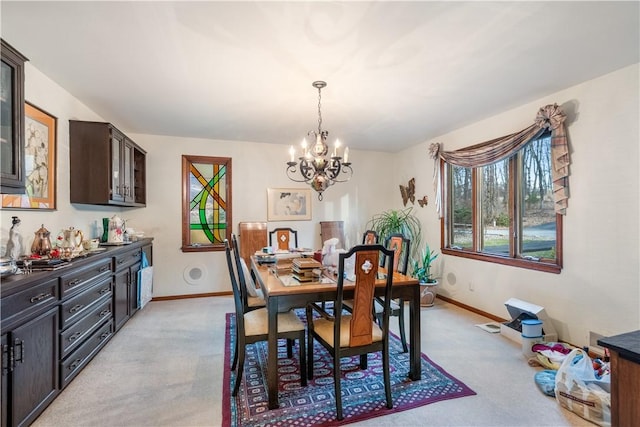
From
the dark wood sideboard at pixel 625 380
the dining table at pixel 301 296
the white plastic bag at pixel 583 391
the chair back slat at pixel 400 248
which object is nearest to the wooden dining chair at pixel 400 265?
the chair back slat at pixel 400 248

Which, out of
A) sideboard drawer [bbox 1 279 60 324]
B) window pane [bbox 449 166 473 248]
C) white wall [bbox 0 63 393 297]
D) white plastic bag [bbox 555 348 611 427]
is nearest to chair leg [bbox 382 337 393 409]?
white plastic bag [bbox 555 348 611 427]

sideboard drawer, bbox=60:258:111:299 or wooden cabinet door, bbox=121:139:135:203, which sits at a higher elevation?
wooden cabinet door, bbox=121:139:135:203

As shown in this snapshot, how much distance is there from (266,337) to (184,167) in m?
3.44

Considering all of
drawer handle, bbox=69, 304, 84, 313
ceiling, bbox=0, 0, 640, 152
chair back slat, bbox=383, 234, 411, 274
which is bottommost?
drawer handle, bbox=69, 304, 84, 313

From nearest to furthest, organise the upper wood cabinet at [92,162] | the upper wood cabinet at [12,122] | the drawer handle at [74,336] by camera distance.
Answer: the upper wood cabinet at [12,122] < the drawer handle at [74,336] < the upper wood cabinet at [92,162]

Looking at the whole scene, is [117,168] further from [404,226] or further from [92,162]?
[404,226]

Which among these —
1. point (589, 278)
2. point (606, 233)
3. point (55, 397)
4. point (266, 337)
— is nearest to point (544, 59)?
point (606, 233)

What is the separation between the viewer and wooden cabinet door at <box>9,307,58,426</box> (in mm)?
1743

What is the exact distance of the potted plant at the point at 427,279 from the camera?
4.22 metres

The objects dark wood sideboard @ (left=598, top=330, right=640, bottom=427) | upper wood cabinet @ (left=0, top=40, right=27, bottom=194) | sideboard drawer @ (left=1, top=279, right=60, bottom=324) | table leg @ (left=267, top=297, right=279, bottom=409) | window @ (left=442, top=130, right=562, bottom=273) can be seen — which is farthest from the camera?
window @ (left=442, top=130, right=562, bottom=273)

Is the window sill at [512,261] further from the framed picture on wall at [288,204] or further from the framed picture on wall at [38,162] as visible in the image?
the framed picture on wall at [38,162]

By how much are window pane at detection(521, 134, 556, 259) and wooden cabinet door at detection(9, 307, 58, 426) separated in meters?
4.35

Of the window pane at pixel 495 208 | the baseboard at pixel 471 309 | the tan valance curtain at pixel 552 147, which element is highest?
the tan valance curtain at pixel 552 147

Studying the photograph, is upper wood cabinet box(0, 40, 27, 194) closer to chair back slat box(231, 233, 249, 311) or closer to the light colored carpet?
chair back slat box(231, 233, 249, 311)
